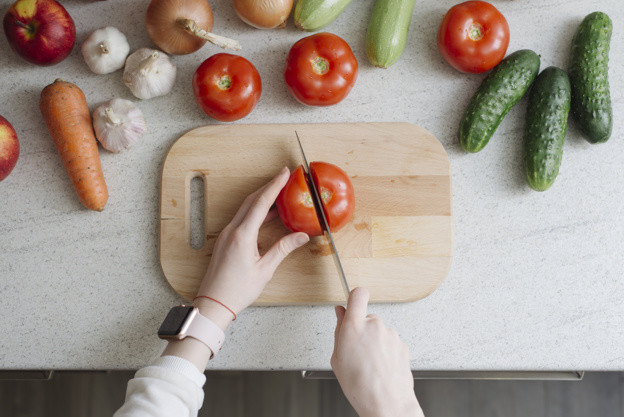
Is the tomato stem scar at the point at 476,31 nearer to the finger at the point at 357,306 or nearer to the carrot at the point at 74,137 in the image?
the finger at the point at 357,306

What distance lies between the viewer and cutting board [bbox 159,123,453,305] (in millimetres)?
1084

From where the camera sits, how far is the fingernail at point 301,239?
102 cm

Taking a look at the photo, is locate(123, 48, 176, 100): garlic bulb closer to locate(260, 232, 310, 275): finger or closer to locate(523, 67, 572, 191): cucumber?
locate(260, 232, 310, 275): finger

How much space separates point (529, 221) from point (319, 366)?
1.92 ft

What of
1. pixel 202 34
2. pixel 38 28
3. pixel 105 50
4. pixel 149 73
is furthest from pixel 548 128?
pixel 38 28

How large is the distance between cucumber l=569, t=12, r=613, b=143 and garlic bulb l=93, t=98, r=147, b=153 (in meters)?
0.99

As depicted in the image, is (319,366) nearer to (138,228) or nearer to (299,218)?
(299,218)

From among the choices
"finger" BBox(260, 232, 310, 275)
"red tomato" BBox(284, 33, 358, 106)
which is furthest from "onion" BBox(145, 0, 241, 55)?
"finger" BBox(260, 232, 310, 275)

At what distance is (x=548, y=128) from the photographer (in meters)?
1.07

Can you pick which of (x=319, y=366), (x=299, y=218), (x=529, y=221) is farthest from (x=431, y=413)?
(x=299, y=218)

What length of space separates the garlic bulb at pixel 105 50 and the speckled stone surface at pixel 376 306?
0.13 ft

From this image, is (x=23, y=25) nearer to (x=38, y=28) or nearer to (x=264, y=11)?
(x=38, y=28)

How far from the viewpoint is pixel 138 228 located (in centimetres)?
113

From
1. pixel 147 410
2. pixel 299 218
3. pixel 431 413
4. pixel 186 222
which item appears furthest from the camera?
pixel 431 413
